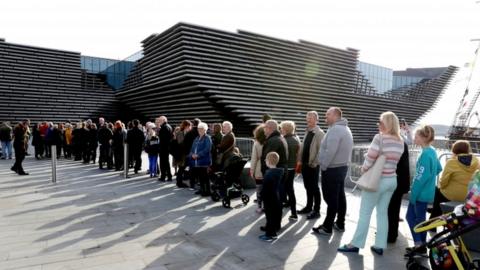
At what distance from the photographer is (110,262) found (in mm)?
3775

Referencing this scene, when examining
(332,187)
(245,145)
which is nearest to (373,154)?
(332,187)

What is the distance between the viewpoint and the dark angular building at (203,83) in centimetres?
1983

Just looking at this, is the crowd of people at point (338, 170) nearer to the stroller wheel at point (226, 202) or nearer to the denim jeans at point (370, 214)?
the denim jeans at point (370, 214)

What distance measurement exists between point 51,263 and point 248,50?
63.2 ft

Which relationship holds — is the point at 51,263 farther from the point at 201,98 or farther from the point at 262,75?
the point at 262,75

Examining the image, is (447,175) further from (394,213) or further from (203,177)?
(203,177)

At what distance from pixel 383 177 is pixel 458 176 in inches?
40.6

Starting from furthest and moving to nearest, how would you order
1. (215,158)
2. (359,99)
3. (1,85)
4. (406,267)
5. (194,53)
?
(359,99) < (1,85) < (194,53) < (215,158) < (406,267)

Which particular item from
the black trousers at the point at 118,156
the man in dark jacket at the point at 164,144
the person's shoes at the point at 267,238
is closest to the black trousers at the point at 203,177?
the man in dark jacket at the point at 164,144

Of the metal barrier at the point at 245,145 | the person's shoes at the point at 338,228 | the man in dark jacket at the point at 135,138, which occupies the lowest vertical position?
the person's shoes at the point at 338,228

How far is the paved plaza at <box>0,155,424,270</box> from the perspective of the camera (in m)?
3.82

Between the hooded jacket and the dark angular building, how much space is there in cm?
1567

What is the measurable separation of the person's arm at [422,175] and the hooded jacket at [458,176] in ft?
1.32

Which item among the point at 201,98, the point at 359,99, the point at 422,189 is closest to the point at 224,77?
the point at 201,98
